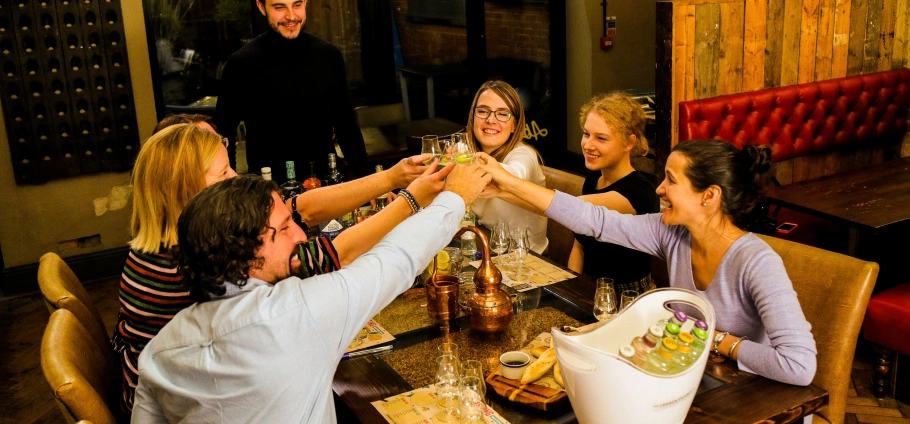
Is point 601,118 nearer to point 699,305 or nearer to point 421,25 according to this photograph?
point 699,305

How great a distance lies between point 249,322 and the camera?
4.79ft

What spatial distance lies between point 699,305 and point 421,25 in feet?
16.6

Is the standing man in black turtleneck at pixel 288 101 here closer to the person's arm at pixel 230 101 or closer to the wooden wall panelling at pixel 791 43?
the person's arm at pixel 230 101

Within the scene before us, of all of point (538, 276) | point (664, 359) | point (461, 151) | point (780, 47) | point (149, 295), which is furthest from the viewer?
point (780, 47)

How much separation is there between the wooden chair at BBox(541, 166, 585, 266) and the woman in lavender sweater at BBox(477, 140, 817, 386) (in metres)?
0.84

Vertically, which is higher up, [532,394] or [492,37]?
[492,37]

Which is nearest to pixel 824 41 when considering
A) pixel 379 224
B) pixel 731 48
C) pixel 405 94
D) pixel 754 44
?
pixel 754 44

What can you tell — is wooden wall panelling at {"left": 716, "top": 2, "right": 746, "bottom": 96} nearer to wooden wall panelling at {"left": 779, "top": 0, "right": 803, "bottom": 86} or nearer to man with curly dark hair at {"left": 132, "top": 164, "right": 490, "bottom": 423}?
wooden wall panelling at {"left": 779, "top": 0, "right": 803, "bottom": 86}

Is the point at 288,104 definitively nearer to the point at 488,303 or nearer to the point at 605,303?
the point at 488,303

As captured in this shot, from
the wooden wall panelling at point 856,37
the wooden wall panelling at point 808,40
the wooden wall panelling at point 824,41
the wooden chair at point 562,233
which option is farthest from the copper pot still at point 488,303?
the wooden wall panelling at point 856,37

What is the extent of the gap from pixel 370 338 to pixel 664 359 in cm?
96

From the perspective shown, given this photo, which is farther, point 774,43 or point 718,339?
point 774,43

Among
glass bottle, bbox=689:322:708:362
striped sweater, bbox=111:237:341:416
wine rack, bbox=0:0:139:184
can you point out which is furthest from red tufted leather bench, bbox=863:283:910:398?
wine rack, bbox=0:0:139:184

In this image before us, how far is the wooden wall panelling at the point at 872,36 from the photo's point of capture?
5.70 metres
